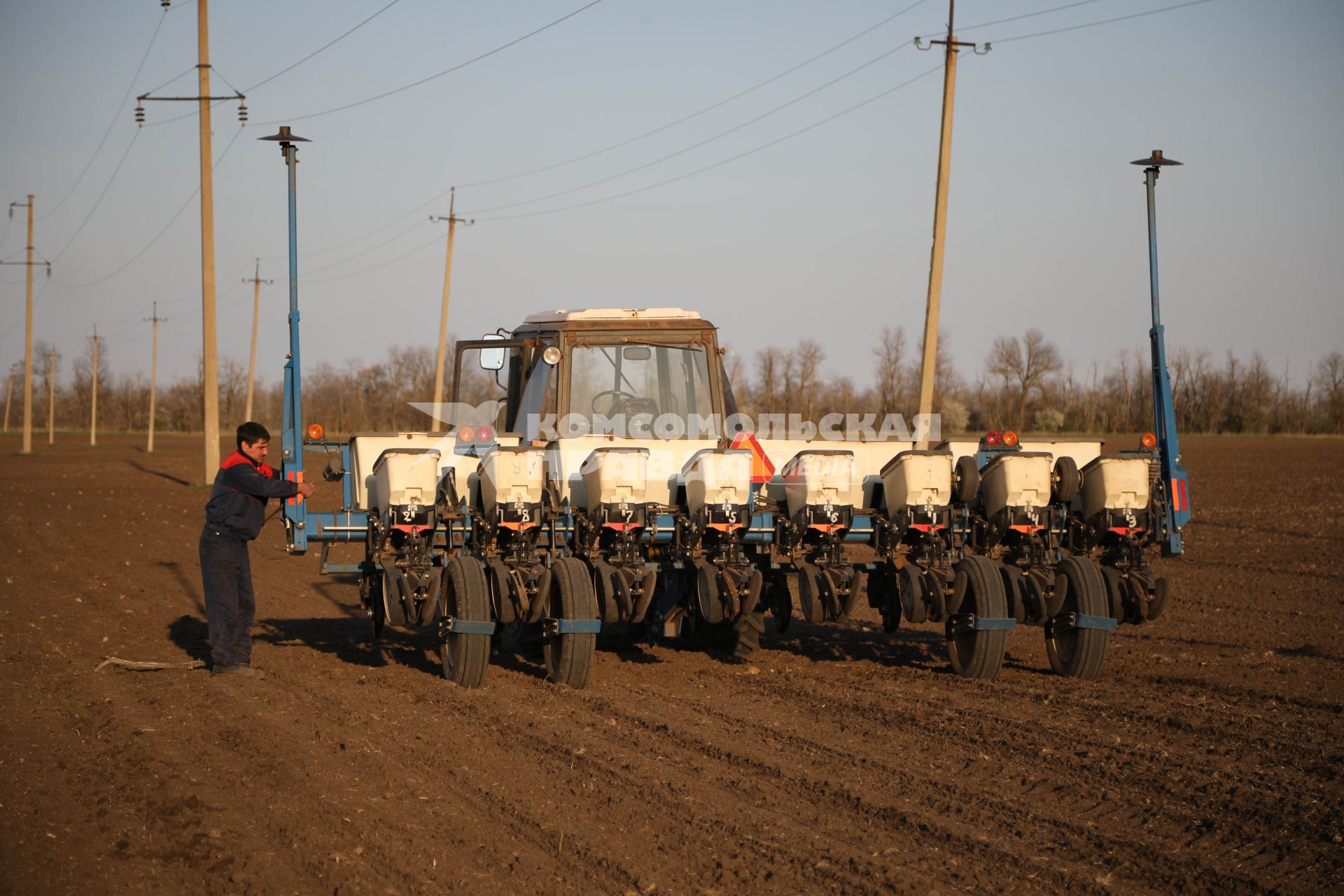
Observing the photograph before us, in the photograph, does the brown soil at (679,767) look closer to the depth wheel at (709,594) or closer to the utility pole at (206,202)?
the depth wheel at (709,594)

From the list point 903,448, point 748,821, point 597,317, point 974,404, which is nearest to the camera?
point 748,821

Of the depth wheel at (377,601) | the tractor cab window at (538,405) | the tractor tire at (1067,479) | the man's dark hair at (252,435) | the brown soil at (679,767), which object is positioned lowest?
the brown soil at (679,767)

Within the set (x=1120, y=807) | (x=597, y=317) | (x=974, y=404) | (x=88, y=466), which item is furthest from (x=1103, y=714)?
(x=974, y=404)

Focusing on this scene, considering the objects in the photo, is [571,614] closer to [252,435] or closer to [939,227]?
[252,435]

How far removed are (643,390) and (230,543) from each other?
3659mm

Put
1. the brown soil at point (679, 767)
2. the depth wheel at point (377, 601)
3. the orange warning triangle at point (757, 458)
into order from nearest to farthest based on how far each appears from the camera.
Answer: the brown soil at point (679, 767) → the depth wheel at point (377, 601) → the orange warning triangle at point (757, 458)

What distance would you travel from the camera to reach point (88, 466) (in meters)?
46.0

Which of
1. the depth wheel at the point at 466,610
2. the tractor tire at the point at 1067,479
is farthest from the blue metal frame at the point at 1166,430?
the depth wheel at the point at 466,610

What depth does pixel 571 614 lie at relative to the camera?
955 centimetres

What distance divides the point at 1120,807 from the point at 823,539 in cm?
394

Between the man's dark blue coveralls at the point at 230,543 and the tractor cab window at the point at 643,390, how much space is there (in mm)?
2637

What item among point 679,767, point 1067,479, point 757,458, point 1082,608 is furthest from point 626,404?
point 679,767

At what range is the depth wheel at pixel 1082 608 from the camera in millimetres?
9781

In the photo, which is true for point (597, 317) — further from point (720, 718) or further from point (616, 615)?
point (720, 718)
